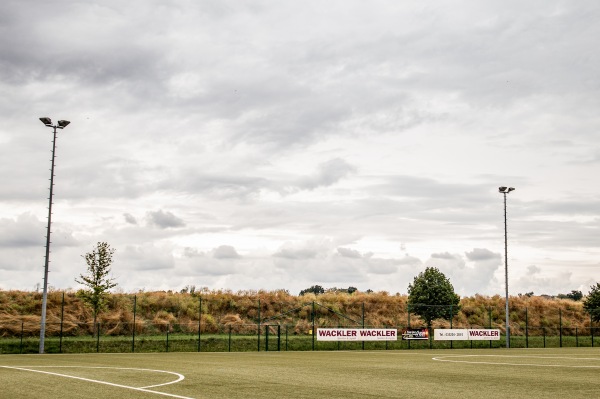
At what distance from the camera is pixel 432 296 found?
2461 inches

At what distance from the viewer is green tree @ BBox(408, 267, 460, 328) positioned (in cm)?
6109

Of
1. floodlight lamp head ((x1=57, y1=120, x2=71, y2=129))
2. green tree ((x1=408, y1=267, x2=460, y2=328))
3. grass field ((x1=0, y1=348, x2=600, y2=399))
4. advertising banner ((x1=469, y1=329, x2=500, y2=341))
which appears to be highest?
floodlight lamp head ((x1=57, y1=120, x2=71, y2=129))

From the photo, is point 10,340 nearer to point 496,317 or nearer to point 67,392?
point 67,392

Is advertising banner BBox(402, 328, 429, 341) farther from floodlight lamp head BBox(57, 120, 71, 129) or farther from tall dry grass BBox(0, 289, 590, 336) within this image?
floodlight lamp head BBox(57, 120, 71, 129)

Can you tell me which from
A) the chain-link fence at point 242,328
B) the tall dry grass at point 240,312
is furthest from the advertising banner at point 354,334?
the tall dry grass at point 240,312

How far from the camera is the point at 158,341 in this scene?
161 feet

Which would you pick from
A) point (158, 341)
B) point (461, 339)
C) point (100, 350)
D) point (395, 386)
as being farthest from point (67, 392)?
point (461, 339)

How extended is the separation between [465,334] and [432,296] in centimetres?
925

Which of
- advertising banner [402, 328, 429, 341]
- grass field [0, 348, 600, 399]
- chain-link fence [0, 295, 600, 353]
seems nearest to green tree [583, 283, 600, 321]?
chain-link fence [0, 295, 600, 353]

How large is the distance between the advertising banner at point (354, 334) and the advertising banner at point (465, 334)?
11.4 feet

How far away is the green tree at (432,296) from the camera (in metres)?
61.1

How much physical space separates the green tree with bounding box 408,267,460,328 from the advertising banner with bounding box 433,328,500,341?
5.99m

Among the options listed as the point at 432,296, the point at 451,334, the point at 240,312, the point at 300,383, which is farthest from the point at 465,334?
the point at 300,383

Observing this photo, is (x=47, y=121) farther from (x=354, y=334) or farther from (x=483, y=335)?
(x=483, y=335)
